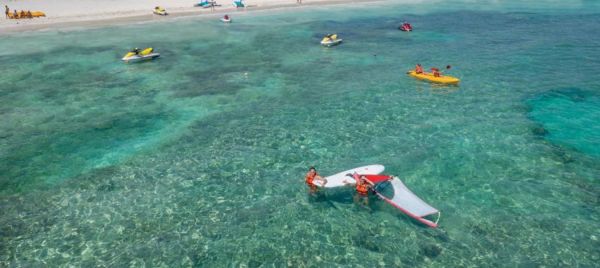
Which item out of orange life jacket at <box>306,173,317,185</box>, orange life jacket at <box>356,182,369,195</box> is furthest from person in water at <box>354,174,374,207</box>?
orange life jacket at <box>306,173,317,185</box>

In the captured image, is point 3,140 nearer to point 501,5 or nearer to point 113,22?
point 113,22

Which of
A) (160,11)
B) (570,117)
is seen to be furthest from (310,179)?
(160,11)

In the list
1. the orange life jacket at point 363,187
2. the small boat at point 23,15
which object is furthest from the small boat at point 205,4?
the orange life jacket at point 363,187

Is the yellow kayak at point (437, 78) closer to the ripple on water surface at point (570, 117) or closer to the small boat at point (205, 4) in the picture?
the ripple on water surface at point (570, 117)

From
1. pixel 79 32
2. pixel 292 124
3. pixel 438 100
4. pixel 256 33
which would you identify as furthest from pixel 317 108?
pixel 79 32

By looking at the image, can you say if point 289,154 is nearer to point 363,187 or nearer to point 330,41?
point 363,187

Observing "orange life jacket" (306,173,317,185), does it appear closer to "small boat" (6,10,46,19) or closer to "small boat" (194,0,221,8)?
"small boat" (6,10,46,19)
